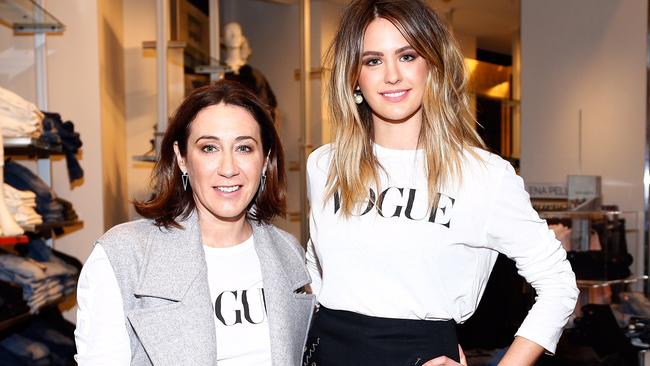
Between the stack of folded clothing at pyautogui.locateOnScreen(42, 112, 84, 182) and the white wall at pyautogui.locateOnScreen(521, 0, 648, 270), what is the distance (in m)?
2.89

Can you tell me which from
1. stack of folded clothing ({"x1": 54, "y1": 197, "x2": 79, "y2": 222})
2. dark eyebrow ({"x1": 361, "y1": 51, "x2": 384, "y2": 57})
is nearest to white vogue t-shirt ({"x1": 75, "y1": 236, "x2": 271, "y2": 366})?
dark eyebrow ({"x1": 361, "y1": 51, "x2": 384, "y2": 57})

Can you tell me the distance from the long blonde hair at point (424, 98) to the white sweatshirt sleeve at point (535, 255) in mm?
129

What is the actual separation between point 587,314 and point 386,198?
154 centimetres

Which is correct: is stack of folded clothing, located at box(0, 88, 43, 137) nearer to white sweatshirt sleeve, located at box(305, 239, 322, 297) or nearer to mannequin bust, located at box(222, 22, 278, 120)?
white sweatshirt sleeve, located at box(305, 239, 322, 297)

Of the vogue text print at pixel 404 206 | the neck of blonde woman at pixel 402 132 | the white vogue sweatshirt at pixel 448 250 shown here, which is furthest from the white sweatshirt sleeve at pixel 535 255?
the neck of blonde woman at pixel 402 132

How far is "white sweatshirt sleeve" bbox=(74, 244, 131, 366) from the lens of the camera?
1542 mm

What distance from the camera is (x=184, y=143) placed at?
179cm

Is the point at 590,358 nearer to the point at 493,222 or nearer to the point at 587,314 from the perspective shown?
the point at 587,314

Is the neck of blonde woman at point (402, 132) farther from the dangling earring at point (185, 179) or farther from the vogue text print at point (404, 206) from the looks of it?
the dangling earring at point (185, 179)

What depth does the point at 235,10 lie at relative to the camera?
5.90 m

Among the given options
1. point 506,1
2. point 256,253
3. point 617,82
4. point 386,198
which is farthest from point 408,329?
point 506,1

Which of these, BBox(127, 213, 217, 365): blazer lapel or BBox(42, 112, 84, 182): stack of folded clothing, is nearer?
BBox(127, 213, 217, 365): blazer lapel

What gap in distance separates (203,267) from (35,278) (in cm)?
217

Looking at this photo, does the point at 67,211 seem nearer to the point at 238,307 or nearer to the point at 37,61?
the point at 37,61
